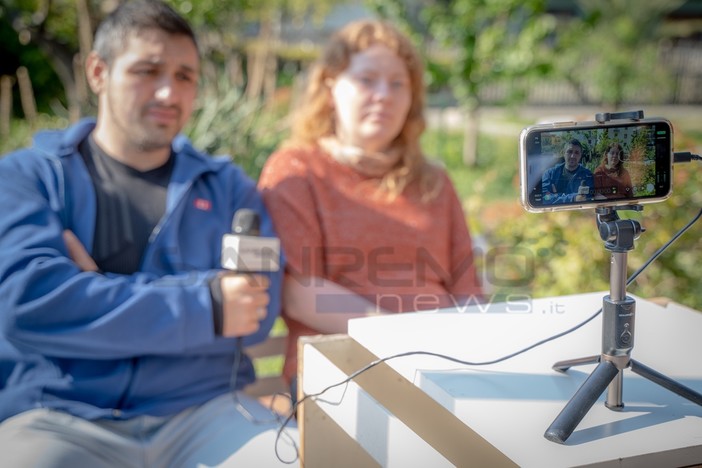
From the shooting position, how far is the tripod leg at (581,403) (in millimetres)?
1174

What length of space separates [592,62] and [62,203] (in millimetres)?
11768

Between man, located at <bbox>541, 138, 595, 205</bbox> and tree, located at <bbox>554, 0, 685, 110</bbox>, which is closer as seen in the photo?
man, located at <bbox>541, 138, 595, 205</bbox>

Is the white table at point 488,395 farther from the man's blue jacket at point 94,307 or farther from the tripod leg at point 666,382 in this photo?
the man's blue jacket at point 94,307

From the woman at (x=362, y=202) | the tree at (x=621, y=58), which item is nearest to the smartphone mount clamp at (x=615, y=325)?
the woman at (x=362, y=202)

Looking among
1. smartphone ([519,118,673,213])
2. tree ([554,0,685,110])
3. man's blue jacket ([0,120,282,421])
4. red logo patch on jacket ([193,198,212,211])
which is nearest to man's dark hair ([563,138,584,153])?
smartphone ([519,118,673,213])

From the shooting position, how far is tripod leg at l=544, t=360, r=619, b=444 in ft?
3.85

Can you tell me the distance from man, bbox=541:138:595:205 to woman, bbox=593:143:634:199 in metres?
0.02

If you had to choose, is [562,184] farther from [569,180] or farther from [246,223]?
[246,223]

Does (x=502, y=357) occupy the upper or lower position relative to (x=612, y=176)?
lower

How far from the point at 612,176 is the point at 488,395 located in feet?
1.49

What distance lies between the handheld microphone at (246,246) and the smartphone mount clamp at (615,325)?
0.89 metres

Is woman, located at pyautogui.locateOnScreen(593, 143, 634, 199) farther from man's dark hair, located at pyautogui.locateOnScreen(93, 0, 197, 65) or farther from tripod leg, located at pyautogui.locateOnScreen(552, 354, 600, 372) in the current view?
man's dark hair, located at pyautogui.locateOnScreen(93, 0, 197, 65)

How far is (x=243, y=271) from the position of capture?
1.87 metres

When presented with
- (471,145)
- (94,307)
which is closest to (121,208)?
(94,307)
